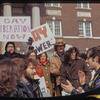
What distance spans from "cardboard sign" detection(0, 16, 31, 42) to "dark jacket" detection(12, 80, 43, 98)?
45 centimetres

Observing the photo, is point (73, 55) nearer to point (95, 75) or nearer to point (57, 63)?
point (57, 63)

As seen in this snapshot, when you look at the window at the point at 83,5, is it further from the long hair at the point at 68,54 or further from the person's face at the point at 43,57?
the person's face at the point at 43,57

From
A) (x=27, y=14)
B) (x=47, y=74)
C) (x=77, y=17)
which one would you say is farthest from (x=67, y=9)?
(x=47, y=74)

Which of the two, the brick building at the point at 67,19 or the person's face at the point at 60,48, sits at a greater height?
the brick building at the point at 67,19

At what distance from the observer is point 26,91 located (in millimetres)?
3016

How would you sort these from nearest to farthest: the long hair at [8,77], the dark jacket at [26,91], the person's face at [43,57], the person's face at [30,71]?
the long hair at [8,77] < the dark jacket at [26,91] < the person's face at [30,71] < the person's face at [43,57]

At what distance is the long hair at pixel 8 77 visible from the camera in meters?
2.75

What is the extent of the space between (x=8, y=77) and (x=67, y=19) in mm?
854

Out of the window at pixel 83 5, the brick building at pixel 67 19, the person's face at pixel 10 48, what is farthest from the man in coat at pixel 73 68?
the person's face at pixel 10 48

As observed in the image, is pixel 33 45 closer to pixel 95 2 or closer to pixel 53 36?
pixel 53 36

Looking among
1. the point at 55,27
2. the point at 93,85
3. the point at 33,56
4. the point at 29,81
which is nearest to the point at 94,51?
the point at 93,85

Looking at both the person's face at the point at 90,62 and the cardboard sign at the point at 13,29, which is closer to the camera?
the cardboard sign at the point at 13,29

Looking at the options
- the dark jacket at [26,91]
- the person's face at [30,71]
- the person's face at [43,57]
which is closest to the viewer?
the dark jacket at [26,91]

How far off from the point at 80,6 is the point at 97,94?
932 mm
